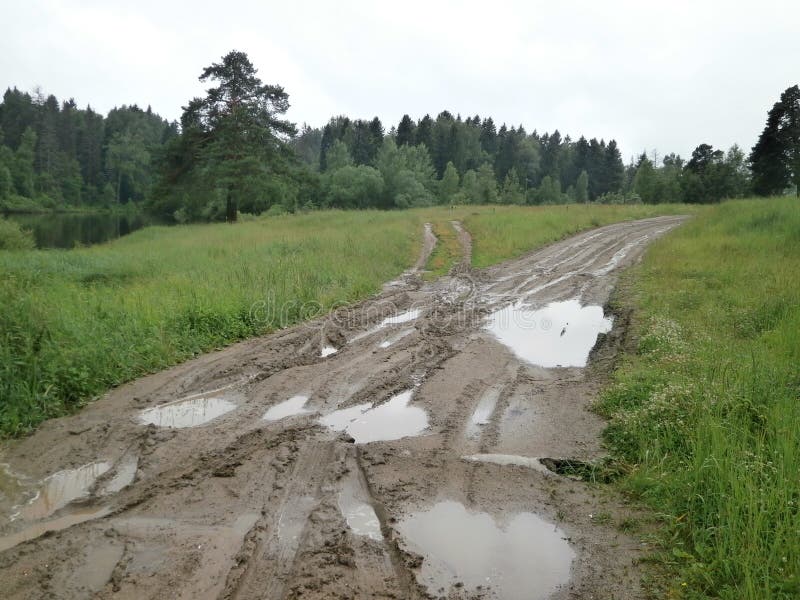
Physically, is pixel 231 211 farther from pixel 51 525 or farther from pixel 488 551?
pixel 488 551

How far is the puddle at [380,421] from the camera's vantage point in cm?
567

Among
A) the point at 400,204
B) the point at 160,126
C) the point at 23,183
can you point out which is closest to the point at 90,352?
the point at 400,204

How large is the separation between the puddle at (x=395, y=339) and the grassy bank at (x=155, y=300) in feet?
7.74

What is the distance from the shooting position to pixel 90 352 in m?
7.03

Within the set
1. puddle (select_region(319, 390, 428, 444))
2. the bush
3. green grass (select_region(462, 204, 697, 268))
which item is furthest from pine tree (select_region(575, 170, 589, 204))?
puddle (select_region(319, 390, 428, 444))

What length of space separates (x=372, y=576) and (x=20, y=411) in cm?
490

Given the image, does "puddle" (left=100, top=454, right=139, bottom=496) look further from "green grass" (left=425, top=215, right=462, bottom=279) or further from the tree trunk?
the tree trunk

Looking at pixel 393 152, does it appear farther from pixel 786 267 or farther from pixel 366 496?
pixel 366 496

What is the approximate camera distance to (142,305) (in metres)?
Answer: 8.98

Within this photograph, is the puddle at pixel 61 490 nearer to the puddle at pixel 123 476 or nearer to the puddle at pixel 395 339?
the puddle at pixel 123 476

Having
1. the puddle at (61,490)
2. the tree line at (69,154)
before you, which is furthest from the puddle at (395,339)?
the tree line at (69,154)

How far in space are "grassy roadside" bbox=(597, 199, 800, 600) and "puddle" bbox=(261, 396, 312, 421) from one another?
3.64 metres

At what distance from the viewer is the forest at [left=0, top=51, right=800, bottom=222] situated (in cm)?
3222

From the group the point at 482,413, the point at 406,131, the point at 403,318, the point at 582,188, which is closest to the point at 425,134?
Answer: the point at 406,131
